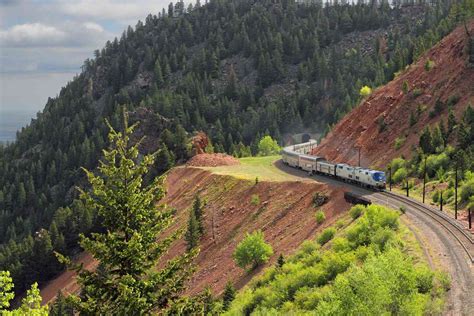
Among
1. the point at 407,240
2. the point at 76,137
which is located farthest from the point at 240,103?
the point at 407,240

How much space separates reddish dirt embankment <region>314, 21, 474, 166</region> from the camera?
263 ft

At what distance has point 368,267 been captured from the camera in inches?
1063

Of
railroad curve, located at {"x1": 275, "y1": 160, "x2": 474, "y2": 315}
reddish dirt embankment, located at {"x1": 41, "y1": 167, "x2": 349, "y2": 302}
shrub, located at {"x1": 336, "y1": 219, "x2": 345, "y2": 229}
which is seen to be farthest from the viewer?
reddish dirt embankment, located at {"x1": 41, "y1": 167, "x2": 349, "y2": 302}

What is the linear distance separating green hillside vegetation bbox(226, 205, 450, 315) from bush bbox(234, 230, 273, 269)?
5.51 metres

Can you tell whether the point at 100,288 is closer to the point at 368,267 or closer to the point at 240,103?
the point at 368,267

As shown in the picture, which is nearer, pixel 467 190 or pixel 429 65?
pixel 467 190

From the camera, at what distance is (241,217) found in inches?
2785

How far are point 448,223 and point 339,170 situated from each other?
82.5ft

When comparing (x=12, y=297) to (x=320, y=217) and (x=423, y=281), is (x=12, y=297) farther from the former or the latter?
(x=320, y=217)

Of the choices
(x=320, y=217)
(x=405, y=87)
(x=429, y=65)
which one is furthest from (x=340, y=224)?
(x=429, y=65)

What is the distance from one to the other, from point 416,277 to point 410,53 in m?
116

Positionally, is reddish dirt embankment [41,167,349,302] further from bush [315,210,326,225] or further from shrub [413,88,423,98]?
shrub [413,88,423,98]

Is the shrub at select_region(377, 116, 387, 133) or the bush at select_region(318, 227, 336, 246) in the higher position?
the shrub at select_region(377, 116, 387, 133)

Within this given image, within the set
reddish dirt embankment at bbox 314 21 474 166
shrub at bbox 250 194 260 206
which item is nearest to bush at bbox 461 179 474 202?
reddish dirt embankment at bbox 314 21 474 166
